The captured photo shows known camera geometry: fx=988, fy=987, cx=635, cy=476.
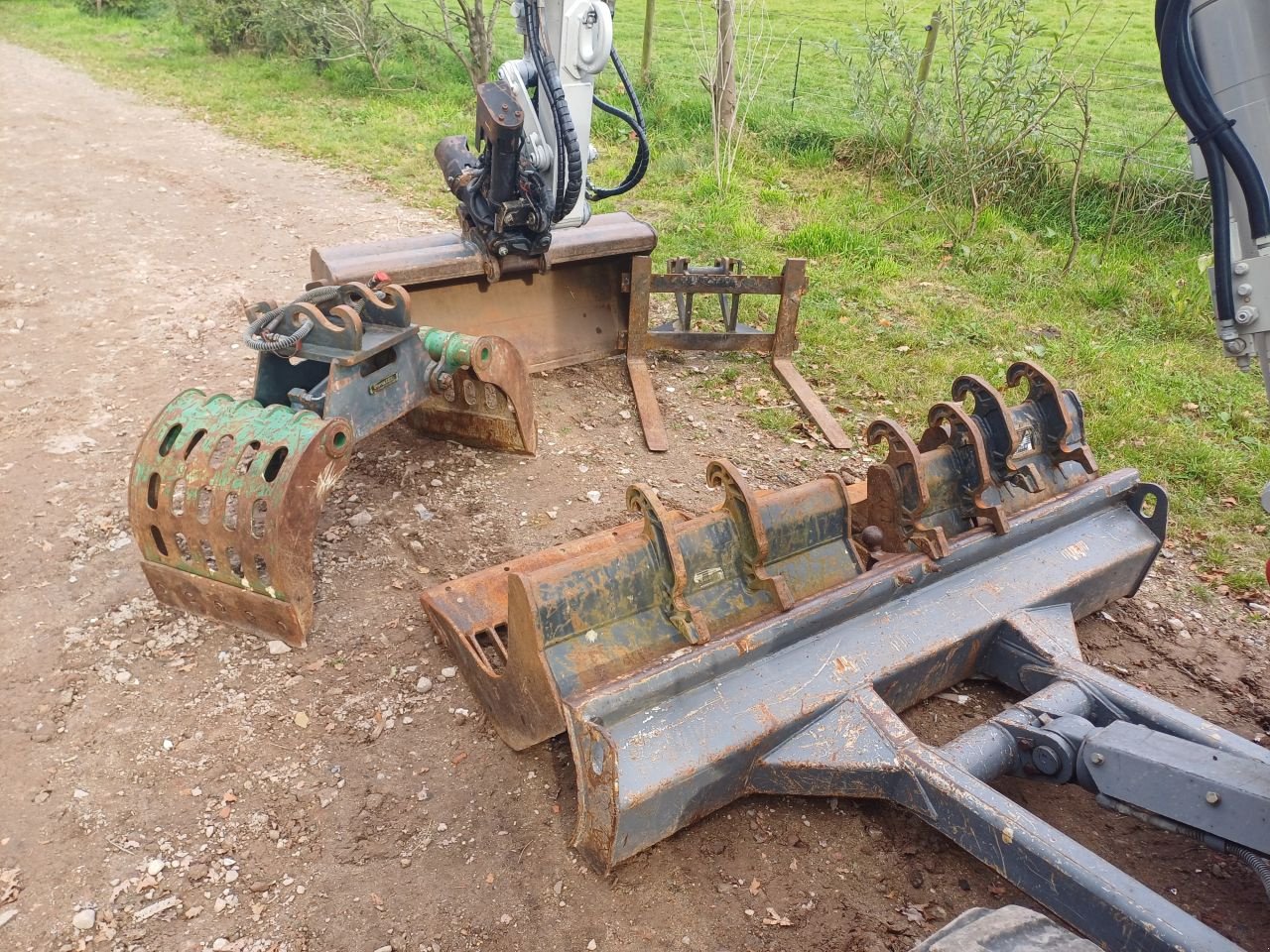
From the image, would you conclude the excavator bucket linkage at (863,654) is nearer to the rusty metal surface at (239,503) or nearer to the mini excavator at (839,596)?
the mini excavator at (839,596)

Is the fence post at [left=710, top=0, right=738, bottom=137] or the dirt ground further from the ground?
the fence post at [left=710, top=0, right=738, bottom=137]

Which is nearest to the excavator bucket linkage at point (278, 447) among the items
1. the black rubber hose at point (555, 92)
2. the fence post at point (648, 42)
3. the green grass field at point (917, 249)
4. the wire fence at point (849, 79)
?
the black rubber hose at point (555, 92)

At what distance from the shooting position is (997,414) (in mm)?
3037

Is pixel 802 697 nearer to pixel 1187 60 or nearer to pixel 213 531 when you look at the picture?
pixel 1187 60

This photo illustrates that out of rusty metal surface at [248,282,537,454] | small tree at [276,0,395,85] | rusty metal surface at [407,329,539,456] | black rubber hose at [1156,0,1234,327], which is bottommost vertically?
rusty metal surface at [407,329,539,456]

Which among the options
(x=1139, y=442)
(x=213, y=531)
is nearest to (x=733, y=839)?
(x=213, y=531)

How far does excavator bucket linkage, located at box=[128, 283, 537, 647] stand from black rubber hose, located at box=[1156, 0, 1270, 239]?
2.46 meters

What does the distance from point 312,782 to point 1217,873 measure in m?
2.50

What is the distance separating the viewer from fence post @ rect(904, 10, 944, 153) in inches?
307

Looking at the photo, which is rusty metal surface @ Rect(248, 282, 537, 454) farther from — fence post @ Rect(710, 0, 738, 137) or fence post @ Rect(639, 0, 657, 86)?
fence post @ Rect(639, 0, 657, 86)

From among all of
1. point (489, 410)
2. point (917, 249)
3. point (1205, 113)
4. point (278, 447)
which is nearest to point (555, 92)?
point (489, 410)

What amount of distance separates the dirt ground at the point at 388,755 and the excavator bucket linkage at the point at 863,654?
214 millimetres

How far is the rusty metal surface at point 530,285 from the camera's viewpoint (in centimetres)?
451

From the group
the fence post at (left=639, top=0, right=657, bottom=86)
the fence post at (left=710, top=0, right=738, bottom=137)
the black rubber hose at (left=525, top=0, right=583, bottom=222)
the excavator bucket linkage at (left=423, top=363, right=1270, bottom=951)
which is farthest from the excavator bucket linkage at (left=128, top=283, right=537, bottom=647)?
the fence post at (left=639, top=0, right=657, bottom=86)
